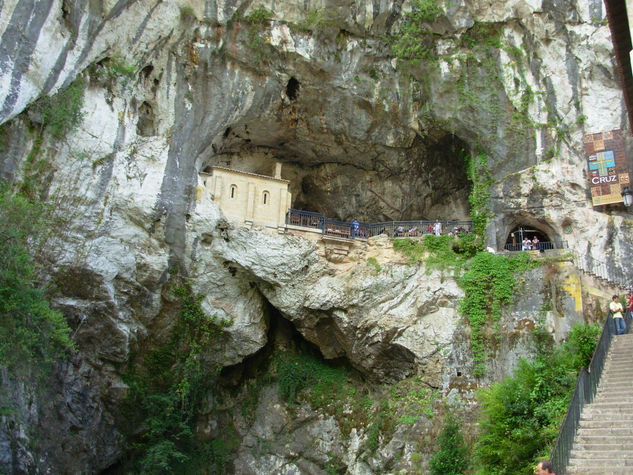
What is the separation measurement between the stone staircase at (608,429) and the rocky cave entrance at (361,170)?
12.5m

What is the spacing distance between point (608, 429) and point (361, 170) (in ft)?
52.9

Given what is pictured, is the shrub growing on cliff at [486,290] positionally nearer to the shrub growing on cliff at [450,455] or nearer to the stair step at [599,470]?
the shrub growing on cliff at [450,455]

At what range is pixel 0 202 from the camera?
13648 mm

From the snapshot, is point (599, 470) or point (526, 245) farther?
point (526, 245)

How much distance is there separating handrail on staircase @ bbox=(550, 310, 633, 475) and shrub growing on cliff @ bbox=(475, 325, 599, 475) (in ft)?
1.59

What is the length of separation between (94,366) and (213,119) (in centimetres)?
867

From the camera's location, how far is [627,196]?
66.1ft

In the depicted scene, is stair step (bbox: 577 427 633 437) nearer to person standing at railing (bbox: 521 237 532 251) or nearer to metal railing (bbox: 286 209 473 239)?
person standing at railing (bbox: 521 237 532 251)

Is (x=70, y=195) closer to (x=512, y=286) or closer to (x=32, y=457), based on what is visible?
(x=32, y=457)

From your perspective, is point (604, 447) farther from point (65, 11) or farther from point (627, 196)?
point (65, 11)

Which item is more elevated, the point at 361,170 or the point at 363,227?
the point at 361,170

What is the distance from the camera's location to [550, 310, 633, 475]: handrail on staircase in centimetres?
945

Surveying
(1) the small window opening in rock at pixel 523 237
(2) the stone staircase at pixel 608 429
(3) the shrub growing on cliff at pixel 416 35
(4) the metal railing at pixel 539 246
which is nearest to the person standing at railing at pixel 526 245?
(4) the metal railing at pixel 539 246

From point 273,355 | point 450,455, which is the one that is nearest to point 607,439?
point 450,455
